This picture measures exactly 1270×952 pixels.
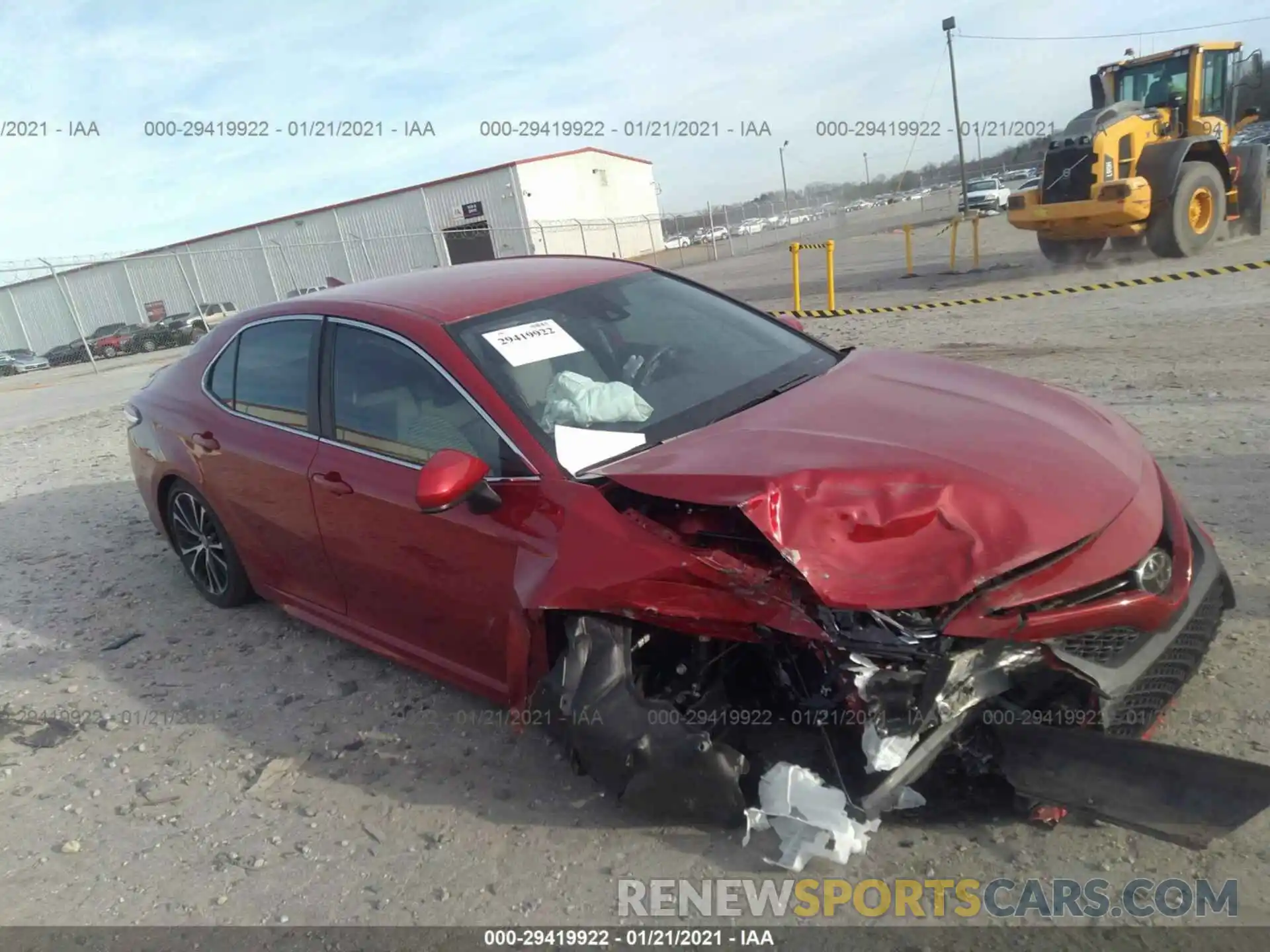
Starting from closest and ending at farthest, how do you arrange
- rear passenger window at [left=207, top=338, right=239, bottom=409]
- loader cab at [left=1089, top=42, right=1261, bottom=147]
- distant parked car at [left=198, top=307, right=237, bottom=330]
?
rear passenger window at [left=207, top=338, right=239, bottom=409]
loader cab at [left=1089, top=42, right=1261, bottom=147]
distant parked car at [left=198, top=307, right=237, bottom=330]

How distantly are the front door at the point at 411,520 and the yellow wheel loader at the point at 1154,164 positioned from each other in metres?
12.2

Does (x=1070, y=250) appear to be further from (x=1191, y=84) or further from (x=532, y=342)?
(x=532, y=342)

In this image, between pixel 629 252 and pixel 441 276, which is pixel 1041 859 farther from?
pixel 629 252

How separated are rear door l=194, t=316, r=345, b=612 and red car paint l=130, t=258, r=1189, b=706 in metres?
0.02

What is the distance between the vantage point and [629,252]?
41594 millimetres

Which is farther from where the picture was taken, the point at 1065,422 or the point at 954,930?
the point at 1065,422

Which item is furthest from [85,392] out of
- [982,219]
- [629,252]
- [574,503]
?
[629,252]

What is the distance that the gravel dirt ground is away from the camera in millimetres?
2609

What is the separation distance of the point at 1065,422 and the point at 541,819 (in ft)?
7.18

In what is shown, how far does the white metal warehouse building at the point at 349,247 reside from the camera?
33594 mm

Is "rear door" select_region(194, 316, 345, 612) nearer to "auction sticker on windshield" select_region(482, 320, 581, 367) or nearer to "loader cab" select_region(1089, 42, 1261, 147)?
"auction sticker on windshield" select_region(482, 320, 581, 367)

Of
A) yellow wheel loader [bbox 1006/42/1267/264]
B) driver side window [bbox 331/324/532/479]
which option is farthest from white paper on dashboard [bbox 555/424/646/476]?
yellow wheel loader [bbox 1006/42/1267/264]

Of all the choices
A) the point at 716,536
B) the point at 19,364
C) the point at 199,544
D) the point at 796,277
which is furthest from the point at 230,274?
the point at 716,536

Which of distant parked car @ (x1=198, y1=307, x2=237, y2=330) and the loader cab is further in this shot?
distant parked car @ (x1=198, y1=307, x2=237, y2=330)
